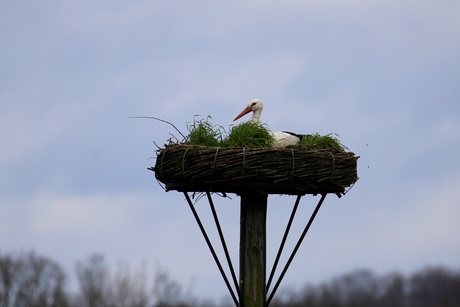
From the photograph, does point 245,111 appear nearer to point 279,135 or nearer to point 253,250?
point 279,135

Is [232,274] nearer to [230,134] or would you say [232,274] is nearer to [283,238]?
[283,238]

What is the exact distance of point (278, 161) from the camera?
8.73 metres

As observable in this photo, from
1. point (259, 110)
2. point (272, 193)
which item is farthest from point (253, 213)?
point (259, 110)

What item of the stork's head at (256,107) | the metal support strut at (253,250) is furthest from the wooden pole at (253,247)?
the stork's head at (256,107)

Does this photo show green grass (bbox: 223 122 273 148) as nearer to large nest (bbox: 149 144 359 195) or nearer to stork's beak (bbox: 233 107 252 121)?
large nest (bbox: 149 144 359 195)

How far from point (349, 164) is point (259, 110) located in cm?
109

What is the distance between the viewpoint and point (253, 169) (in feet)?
28.5

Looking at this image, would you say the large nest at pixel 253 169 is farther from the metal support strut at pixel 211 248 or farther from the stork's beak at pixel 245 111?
the stork's beak at pixel 245 111

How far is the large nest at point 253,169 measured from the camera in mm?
8695

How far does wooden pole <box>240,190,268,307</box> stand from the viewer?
920 centimetres

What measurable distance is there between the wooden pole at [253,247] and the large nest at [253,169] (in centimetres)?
26

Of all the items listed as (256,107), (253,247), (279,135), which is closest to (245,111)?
(256,107)

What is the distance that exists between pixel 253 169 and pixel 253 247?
0.82 m

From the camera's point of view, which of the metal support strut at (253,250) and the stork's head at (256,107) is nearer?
the metal support strut at (253,250)
